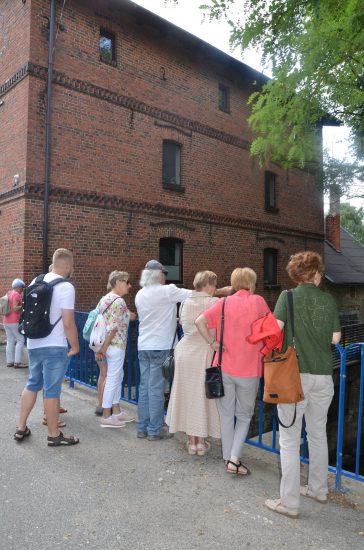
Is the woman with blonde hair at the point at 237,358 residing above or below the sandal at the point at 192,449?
above

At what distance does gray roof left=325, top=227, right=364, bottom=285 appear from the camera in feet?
64.0

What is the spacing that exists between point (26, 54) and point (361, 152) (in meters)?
7.81

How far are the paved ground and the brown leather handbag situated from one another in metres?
0.80

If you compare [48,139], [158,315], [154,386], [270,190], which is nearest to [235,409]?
[154,386]

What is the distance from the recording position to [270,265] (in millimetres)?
17016

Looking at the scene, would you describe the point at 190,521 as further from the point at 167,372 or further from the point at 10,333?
the point at 10,333

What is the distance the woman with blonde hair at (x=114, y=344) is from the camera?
509 cm

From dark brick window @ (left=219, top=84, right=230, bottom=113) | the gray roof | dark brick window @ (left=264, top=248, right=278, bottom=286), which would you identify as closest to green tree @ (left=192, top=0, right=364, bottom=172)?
dark brick window @ (left=219, top=84, right=230, bottom=113)

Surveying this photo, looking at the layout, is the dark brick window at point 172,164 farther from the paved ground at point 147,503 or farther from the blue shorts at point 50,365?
the paved ground at point 147,503

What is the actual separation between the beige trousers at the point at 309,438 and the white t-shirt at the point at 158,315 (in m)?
1.68

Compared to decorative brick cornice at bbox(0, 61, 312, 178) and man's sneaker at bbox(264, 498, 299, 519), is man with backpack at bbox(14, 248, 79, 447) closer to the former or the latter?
man's sneaker at bbox(264, 498, 299, 519)

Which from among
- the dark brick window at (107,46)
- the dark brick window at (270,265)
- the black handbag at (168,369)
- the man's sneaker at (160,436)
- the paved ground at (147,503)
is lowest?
the paved ground at (147,503)

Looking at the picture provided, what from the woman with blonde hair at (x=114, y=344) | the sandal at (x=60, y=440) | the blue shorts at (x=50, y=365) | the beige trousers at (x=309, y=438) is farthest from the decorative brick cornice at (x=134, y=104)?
the beige trousers at (x=309, y=438)

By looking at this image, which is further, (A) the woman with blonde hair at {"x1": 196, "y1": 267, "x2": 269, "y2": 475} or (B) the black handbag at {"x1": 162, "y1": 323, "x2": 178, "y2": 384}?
(B) the black handbag at {"x1": 162, "y1": 323, "x2": 178, "y2": 384}
